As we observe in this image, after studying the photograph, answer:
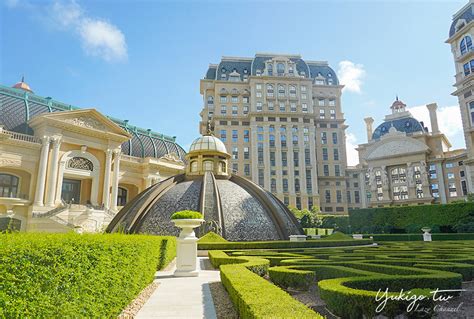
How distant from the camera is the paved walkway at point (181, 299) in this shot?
6184mm

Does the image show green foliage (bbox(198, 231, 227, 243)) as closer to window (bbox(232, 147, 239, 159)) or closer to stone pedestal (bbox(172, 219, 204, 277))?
stone pedestal (bbox(172, 219, 204, 277))

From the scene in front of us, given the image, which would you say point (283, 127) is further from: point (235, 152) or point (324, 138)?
point (235, 152)

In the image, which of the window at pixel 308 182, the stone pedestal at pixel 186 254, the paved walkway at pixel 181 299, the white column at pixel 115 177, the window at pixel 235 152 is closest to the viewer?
the paved walkway at pixel 181 299

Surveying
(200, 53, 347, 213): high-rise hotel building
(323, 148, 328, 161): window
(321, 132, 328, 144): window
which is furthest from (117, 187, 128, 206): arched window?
(321, 132, 328, 144): window

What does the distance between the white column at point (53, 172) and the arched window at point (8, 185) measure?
4674 millimetres

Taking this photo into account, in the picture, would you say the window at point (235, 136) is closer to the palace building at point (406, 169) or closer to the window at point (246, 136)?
the window at point (246, 136)

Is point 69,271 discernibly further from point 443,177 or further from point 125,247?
point 443,177

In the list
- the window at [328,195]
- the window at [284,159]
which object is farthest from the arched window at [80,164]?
the window at [328,195]

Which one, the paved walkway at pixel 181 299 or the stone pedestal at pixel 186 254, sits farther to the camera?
the stone pedestal at pixel 186 254

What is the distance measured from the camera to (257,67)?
3187 inches

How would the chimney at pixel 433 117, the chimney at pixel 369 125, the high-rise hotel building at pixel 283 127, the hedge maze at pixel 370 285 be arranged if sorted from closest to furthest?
the hedge maze at pixel 370 285 < the high-rise hotel building at pixel 283 127 < the chimney at pixel 433 117 < the chimney at pixel 369 125

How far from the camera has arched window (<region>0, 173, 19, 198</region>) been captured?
35.5 m

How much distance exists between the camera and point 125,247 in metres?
6.41

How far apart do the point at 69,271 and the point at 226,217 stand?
55.2 ft
